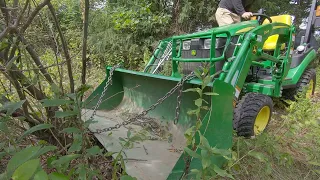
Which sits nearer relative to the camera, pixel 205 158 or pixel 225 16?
pixel 205 158

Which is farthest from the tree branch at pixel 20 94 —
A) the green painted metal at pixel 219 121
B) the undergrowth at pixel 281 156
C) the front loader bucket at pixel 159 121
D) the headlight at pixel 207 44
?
the headlight at pixel 207 44

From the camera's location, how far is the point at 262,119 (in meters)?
3.09

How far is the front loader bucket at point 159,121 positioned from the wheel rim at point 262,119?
0.88 meters

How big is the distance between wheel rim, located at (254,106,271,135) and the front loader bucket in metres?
0.88

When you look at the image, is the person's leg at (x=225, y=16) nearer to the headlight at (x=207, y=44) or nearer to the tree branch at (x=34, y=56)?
the headlight at (x=207, y=44)

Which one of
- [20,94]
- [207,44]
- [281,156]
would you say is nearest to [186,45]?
[207,44]

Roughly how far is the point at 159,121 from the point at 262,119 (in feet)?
4.10

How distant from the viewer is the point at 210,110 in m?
1.97

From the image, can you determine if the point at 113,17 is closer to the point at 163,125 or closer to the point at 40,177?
the point at 163,125

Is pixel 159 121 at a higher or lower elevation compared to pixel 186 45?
lower

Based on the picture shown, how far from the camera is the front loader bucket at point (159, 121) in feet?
6.53

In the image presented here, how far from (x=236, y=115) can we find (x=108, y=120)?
1.46 m

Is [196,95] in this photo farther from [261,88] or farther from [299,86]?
[299,86]

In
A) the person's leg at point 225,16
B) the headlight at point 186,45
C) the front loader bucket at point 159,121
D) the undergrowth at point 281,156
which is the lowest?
the undergrowth at point 281,156
